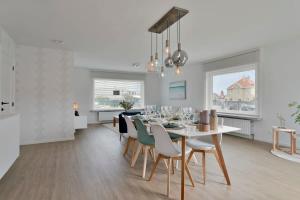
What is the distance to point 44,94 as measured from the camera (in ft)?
14.9

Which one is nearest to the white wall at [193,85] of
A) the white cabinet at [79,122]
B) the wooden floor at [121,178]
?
the wooden floor at [121,178]

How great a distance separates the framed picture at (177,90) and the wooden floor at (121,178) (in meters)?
3.96

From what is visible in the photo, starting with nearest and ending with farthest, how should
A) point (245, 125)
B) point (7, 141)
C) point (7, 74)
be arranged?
point (7, 141), point (7, 74), point (245, 125)

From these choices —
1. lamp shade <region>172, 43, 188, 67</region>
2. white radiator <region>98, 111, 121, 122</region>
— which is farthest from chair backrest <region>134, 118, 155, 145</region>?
white radiator <region>98, 111, 121, 122</region>

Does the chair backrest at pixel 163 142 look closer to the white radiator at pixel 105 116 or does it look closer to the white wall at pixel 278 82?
the white wall at pixel 278 82

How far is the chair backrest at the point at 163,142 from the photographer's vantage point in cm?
210

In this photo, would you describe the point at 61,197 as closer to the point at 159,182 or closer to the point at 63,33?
the point at 159,182

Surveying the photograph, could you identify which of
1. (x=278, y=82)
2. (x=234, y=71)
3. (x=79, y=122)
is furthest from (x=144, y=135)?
(x=234, y=71)

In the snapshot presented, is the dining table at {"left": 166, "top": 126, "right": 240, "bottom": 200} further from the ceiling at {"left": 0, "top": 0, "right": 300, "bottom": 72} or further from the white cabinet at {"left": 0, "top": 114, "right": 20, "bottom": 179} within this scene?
the white cabinet at {"left": 0, "top": 114, "right": 20, "bottom": 179}

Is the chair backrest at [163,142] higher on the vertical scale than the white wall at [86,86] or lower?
lower

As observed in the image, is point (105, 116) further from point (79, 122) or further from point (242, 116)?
point (242, 116)

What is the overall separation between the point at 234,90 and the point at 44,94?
18.4 ft

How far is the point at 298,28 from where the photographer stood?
3.29 m

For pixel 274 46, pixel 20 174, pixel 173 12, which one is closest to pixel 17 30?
pixel 20 174
